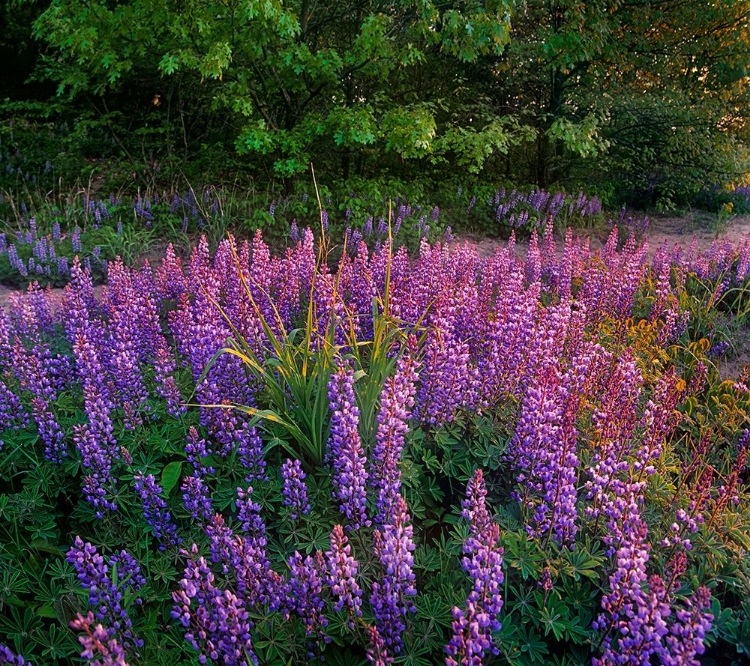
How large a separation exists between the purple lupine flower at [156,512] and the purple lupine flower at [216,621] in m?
0.51

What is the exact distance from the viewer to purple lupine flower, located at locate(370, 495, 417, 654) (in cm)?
188

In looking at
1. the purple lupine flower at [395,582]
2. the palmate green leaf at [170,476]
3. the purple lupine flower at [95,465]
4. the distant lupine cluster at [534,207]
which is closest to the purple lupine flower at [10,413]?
the purple lupine flower at [95,465]

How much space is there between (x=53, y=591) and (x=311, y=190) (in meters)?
6.09

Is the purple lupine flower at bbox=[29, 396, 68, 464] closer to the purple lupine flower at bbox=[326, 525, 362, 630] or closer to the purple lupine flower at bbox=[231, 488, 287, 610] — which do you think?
the purple lupine flower at bbox=[231, 488, 287, 610]

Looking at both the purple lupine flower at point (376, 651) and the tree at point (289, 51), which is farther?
the tree at point (289, 51)

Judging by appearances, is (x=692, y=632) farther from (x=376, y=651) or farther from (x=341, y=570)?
(x=341, y=570)

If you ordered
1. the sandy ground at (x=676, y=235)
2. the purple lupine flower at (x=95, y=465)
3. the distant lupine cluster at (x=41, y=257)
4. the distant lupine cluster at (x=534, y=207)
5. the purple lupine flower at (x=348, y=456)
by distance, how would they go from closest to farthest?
the purple lupine flower at (x=348, y=456), the purple lupine flower at (x=95, y=465), the distant lupine cluster at (x=41, y=257), the sandy ground at (x=676, y=235), the distant lupine cluster at (x=534, y=207)

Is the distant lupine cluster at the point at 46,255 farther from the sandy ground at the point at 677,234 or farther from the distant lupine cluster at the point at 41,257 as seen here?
the sandy ground at the point at 677,234

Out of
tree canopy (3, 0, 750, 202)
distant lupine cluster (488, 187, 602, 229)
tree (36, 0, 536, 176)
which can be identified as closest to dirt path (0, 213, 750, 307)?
distant lupine cluster (488, 187, 602, 229)

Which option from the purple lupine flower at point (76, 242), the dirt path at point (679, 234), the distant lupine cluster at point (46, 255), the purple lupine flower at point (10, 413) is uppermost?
the purple lupine flower at point (10, 413)

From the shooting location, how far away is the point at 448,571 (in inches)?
92.9

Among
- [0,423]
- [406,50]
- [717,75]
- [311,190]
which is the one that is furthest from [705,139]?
[0,423]

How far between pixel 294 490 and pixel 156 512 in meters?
0.57

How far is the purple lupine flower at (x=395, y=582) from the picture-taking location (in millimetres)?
1881
